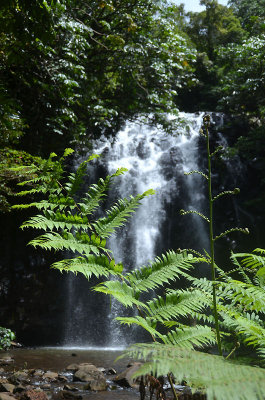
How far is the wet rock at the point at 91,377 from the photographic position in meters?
4.95

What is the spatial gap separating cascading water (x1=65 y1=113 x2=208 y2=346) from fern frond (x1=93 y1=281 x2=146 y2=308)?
30.2ft

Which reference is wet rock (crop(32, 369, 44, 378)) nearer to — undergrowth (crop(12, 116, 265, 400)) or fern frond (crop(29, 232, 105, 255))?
undergrowth (crop(12, 116, 265, 400))

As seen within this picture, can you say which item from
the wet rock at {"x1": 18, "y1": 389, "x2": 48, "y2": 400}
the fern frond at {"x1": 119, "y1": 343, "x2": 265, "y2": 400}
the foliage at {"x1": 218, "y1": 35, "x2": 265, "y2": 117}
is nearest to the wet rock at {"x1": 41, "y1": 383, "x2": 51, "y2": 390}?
the wet rock at {"x1": 18, "y1": 389, "x2": 48, "y2": 400}

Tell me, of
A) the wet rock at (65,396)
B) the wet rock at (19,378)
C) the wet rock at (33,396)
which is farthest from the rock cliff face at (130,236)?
the wet rock at (33,396)

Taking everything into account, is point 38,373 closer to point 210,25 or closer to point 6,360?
point 6,360

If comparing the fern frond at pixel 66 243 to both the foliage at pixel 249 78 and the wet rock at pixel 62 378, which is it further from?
the foliage at pixel 249 78

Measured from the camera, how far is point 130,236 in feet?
38.4

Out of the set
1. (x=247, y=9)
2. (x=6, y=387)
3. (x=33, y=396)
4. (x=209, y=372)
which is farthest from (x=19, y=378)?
(x=247, y=9)

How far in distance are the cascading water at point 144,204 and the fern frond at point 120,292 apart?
9.22 metres

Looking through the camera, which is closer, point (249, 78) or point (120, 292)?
point (120, 292)

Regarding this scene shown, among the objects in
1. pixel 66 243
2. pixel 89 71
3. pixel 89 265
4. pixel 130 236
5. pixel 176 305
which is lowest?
pixel 176 305

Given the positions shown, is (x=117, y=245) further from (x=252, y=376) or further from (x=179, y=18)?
(x=179, y=18)

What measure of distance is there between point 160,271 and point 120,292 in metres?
0.28

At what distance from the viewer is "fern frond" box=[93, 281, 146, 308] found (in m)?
1.38
